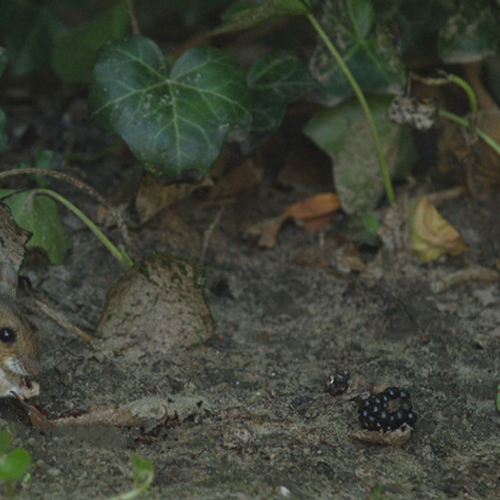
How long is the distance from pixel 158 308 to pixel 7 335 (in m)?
0.57

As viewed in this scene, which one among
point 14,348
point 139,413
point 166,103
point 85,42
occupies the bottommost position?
point 139,413

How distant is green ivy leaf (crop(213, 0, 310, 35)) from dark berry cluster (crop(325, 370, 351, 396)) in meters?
1.47

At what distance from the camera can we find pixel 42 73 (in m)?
4.76

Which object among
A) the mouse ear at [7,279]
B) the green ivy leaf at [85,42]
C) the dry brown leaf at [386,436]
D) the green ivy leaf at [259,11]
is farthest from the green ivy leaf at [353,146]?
the mouse ear at [7,279]

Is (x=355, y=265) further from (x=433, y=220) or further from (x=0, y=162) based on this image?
(x=0, y=162)

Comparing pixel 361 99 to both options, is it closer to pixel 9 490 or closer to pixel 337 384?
pixel 337 384

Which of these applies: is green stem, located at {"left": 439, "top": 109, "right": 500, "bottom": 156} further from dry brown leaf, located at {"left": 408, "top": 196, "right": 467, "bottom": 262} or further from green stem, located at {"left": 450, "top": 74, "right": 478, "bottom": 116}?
dry brown leaf, located at {"left": 408, "top": 196, "right": 467, "bottom": 262}

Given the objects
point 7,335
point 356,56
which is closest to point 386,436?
point 7,335

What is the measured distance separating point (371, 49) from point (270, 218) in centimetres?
87

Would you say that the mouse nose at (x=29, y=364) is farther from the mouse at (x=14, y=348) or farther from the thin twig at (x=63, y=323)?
the thin twig at (x=63, y=323)

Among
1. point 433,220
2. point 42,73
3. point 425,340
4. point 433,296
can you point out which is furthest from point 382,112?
point 42,73

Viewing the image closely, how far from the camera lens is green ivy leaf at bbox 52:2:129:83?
3.78 m

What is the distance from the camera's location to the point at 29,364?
2.46 metres

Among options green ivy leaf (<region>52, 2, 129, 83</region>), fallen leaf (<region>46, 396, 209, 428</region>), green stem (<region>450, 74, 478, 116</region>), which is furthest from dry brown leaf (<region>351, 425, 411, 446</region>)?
green ivy leaf (<region>52, 2, 129, 83</region>)
